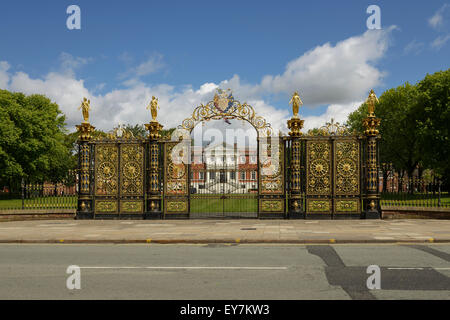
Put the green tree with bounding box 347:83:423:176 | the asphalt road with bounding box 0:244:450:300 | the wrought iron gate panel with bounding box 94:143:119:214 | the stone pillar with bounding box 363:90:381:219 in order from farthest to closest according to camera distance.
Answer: the green tree with bounding box 347:83:423:176
the wrought iron gate panel with bounding box 94:143:119:214
the stone pillar with bounding box 363:90:381:219
the asphalt road with bounding box 0:244:450:300

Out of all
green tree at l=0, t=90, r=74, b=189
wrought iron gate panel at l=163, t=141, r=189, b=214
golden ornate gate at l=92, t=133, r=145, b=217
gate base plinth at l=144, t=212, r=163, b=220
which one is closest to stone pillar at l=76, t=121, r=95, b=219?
golden ornate gate at l=92, t=133, r=145, b=217

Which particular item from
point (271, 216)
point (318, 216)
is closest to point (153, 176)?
point (271, 216)

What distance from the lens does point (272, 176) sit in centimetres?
1892

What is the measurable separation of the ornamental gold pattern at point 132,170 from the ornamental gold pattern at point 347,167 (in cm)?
907

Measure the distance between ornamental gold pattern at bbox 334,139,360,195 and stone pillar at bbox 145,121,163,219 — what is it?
27.1 ft

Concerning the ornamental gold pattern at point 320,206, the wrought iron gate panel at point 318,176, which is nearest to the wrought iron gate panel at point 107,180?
the wrought iron gate panel at point 318,176

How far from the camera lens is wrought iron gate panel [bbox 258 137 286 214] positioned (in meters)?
18.9

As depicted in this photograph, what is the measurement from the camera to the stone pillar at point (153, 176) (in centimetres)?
1923

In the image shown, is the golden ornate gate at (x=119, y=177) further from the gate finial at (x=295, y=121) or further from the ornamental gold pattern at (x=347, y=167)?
the ornamental gold pattern at (x=347, y=167)

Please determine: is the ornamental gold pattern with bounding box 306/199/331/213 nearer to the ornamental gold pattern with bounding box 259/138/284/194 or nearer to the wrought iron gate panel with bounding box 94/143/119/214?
the ornamental gold pattern with bounding box 259/138/284/194

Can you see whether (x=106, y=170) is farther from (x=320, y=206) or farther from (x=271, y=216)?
(x=320, y=206)

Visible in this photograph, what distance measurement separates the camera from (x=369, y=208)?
1859 centimetres
